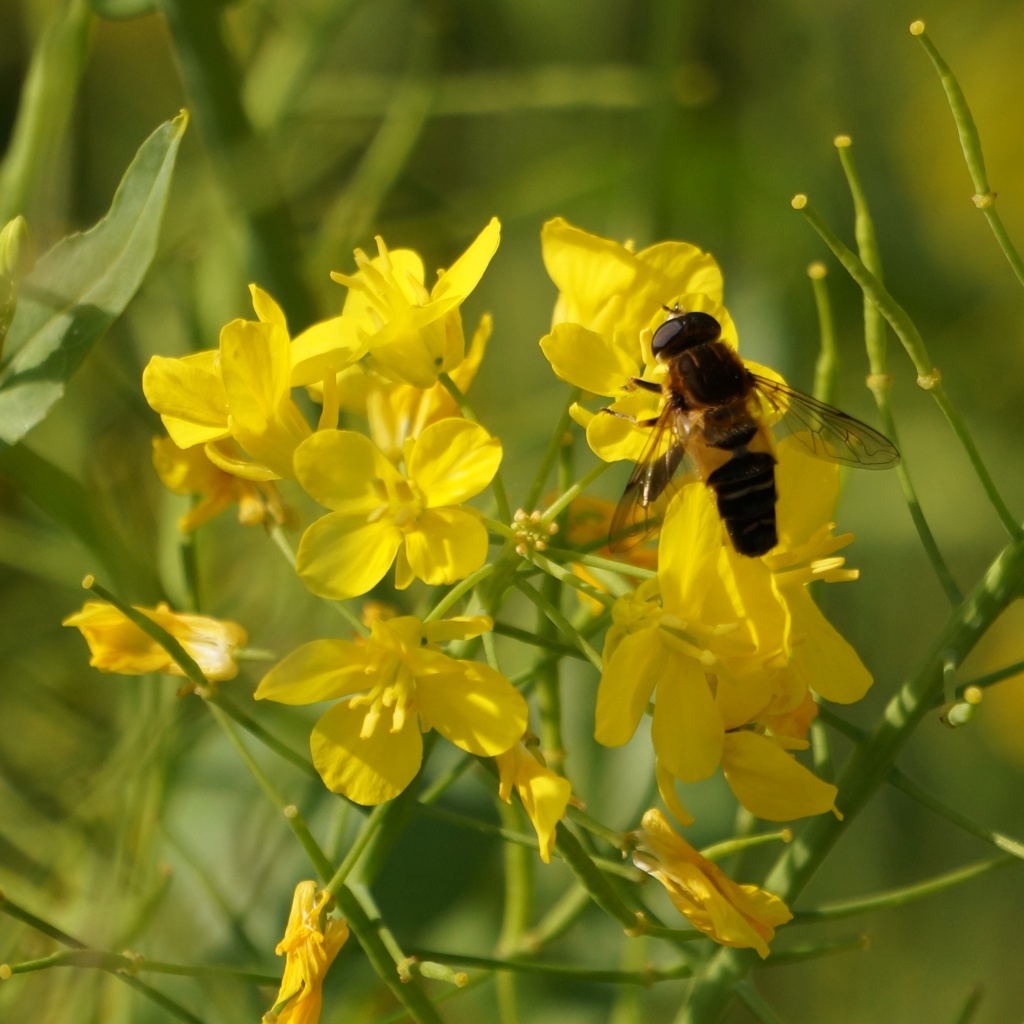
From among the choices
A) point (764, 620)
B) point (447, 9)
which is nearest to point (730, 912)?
point (764, 620)

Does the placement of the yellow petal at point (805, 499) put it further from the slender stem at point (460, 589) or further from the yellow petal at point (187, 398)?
the yellow petal at point (187, 398)

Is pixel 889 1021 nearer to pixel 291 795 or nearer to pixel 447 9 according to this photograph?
pixel 291 795

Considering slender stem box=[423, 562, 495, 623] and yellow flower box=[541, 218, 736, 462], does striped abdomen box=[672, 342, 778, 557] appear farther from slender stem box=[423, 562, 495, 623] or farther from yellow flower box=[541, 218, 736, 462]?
slender stem box=[423, 562, 495, 623]

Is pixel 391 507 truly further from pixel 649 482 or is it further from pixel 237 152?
pixel 237 152

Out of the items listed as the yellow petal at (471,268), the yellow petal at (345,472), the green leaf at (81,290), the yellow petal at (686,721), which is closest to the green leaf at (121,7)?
the green leaf at (81,290)

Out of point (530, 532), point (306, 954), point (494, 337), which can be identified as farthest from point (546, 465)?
point (494, 337)
